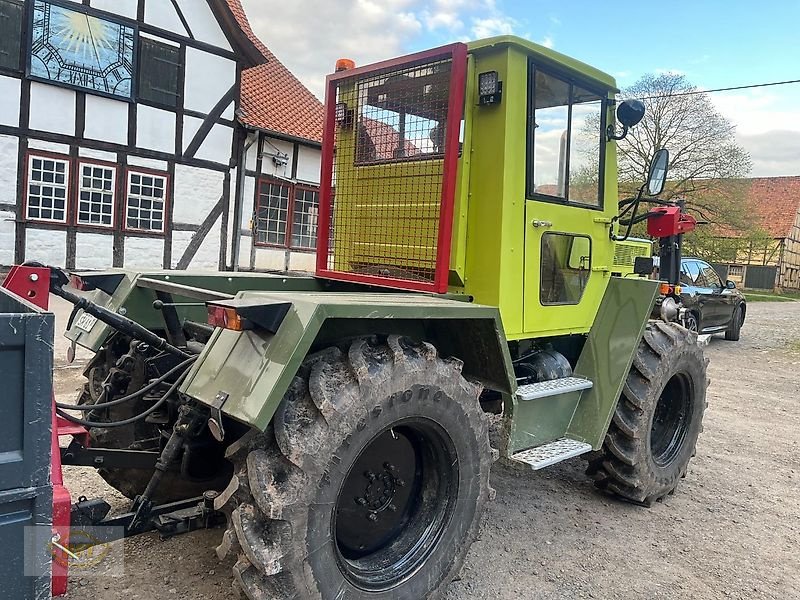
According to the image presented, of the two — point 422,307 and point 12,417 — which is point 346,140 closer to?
point 422,307

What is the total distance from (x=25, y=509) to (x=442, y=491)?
179 centimetres

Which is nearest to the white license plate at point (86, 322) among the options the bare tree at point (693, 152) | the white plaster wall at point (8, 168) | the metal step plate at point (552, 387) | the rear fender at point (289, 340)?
the rear fender at point (289, 340)

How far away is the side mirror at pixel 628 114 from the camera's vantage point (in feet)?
13.0

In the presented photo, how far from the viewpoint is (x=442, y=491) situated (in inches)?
118

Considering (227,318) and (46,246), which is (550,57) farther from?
(46,246)

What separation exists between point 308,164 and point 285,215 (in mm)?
1498

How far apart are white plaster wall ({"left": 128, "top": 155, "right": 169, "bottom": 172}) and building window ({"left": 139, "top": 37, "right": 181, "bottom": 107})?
4.00 ft

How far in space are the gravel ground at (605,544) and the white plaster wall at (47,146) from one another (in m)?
7.97

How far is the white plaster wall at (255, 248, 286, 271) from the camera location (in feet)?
51.4

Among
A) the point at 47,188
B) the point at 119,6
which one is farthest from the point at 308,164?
the point at 47,188

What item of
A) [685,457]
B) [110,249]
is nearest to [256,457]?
[685,457]

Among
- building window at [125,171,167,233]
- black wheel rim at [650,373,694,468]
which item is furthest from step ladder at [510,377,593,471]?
building window at [125,171,167,233]

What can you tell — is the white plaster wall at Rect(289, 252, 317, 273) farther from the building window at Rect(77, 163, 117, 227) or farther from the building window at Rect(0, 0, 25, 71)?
the building window at Rect(0, 0, 25, 71)

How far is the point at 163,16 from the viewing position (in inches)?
520
